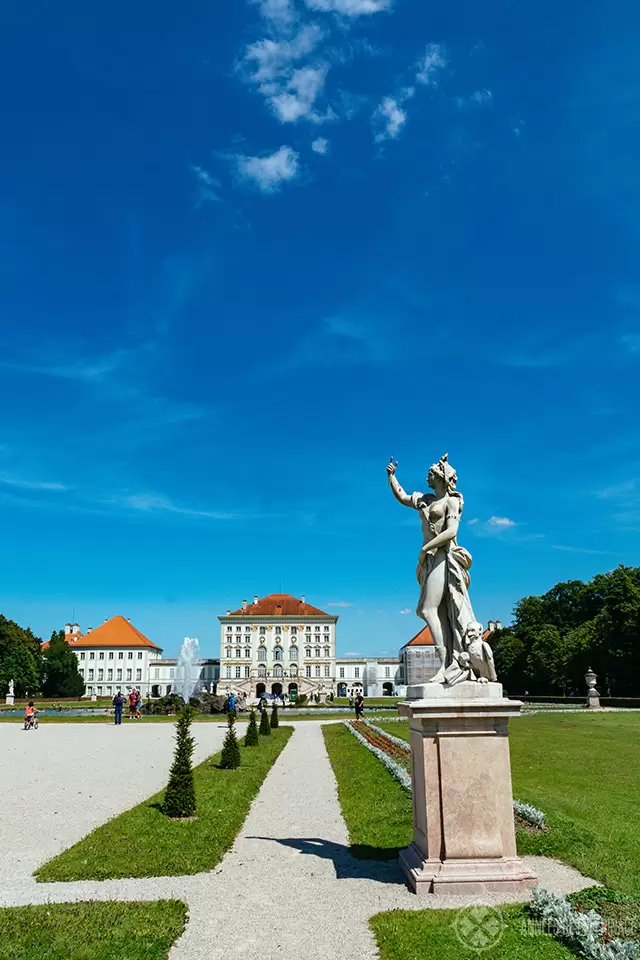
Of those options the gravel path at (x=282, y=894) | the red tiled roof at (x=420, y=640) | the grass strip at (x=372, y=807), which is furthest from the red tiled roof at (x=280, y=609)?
the gravel path at (x=282, y=894)

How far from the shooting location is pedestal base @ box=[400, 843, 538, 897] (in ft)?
20.5

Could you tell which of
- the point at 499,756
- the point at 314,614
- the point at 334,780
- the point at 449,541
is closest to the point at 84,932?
the point at 499,756

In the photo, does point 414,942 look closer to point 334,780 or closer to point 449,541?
point 449,541

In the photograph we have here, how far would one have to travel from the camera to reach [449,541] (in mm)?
7387

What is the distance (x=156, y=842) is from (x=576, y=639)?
2103 inches

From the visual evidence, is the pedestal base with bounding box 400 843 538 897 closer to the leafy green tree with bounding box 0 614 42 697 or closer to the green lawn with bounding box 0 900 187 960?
the green lawn with bounding box 0 900 187 960

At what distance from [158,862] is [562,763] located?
419 inches

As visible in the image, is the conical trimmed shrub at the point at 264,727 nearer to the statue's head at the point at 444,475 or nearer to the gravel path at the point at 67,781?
the gravel path at the point at 67,781

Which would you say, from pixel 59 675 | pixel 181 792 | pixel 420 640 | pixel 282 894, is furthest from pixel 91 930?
pixel 420 640

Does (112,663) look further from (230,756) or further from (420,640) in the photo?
(230,756)

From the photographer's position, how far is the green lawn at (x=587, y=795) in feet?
24.8

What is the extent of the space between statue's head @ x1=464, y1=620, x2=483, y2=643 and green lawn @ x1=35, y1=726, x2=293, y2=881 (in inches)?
151

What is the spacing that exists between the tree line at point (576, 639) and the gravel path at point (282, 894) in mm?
43008

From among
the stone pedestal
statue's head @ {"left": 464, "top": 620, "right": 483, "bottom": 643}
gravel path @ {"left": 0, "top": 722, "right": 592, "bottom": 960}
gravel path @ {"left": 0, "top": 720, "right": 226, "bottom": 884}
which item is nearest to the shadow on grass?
gravel path @ {"left": 0, "top": 722, "right": 592, "bottom": 960}
